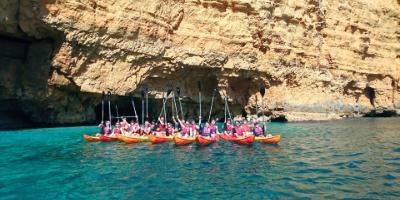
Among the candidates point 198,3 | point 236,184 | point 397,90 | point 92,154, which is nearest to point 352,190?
point 236,184

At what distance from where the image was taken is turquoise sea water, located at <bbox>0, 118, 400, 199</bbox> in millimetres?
11914

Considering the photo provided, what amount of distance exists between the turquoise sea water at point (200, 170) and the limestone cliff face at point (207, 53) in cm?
957

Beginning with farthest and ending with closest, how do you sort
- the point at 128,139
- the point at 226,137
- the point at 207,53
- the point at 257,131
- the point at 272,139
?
the point at 207,53
the point at 226,137
the point at 257,131
the point at 128,139
the point at 272,139

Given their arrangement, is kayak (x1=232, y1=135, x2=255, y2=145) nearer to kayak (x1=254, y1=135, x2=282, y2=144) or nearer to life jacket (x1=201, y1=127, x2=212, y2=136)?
kayak (x1=254, y1=135, x2=282, y2=144)

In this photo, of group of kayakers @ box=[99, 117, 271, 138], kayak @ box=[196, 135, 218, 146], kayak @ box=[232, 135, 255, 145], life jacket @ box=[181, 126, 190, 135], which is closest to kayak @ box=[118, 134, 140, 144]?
group of kayakers @ box=[99, 117, 271, 138]

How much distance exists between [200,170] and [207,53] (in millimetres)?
23853

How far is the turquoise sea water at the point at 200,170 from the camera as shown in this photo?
39.1ft

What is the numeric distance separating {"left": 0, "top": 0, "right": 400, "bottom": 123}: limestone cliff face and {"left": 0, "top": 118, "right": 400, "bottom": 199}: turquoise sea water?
377 inches

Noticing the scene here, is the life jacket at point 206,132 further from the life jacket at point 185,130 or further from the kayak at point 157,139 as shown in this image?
the kayak at point 157,139

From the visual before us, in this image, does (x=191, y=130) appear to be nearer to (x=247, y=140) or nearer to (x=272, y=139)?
(x=247, y=140)

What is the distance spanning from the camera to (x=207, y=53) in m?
38.0

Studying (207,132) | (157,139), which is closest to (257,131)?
(207,132)

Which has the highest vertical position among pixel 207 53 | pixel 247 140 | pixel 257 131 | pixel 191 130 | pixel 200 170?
pixel 207 53

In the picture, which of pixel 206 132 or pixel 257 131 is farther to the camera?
pixel 257 131
